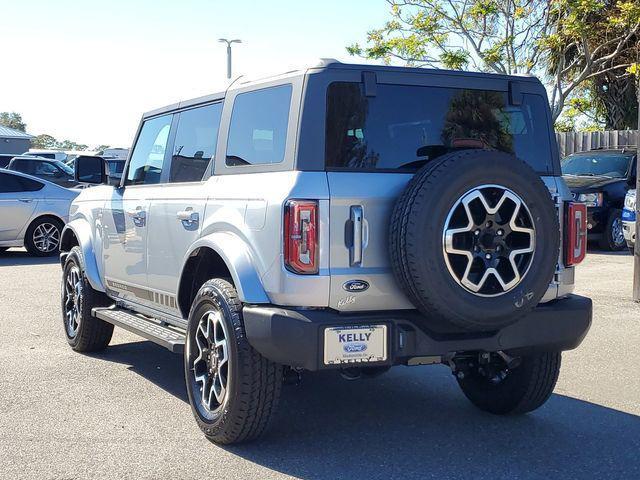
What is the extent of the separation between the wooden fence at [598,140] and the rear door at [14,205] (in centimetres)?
1329

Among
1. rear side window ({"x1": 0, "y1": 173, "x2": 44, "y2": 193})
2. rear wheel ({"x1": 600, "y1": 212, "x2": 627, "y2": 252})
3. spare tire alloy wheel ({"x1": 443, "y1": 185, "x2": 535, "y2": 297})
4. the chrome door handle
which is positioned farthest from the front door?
rear wheel ({"x1": 600, "y1": 212, "x2": 627, "y2": 252})

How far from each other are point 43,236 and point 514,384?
1150 centimetres

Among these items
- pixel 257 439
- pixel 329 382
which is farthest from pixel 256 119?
pixel 329 382

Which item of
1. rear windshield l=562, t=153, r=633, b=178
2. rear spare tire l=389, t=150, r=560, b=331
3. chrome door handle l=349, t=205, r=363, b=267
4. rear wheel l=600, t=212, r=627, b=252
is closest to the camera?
rear spare tire l=389, t=150, r=560, b=331

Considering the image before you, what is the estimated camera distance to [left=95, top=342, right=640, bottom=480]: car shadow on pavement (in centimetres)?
436

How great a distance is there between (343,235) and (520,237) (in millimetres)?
878

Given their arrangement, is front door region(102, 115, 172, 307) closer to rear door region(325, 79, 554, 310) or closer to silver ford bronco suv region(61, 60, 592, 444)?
silver ford bronco suv region(61, 60, 592, 444)

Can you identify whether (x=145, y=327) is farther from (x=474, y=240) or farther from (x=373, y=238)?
(x=474, y=240)

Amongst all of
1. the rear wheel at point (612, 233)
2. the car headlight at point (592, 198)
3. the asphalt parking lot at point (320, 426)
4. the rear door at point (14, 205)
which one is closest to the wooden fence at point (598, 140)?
the rear wheel at point (612, 233)

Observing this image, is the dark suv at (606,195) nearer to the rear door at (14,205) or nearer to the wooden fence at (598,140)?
the wooden fence at (598,140)

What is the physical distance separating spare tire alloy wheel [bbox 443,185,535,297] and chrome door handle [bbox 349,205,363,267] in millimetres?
423

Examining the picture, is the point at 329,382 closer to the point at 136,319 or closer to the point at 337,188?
the point at 136,319

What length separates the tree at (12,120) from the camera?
343 feet

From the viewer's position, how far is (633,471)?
434 cm
